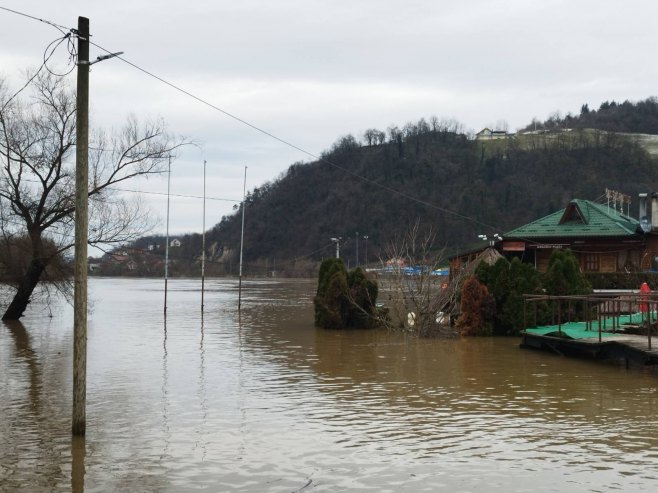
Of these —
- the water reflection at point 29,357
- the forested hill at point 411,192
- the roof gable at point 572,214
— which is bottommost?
the water reflection at point 29,357

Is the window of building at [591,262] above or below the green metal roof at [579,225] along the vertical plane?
below

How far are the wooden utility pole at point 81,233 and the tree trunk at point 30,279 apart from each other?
1012 inches

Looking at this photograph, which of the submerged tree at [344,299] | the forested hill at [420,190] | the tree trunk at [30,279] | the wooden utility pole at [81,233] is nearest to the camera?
the wooden utility pole at [81,233]

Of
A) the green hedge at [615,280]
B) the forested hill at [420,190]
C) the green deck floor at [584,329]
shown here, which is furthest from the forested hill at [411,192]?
the green deck floor at [584,329]

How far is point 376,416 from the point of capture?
13.4 m

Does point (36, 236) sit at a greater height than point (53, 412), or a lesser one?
greater

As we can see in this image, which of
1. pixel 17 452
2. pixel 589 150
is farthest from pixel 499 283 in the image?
pixel 589 150

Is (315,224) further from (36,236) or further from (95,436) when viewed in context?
(95,436)

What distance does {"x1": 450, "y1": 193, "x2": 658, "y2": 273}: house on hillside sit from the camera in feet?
149

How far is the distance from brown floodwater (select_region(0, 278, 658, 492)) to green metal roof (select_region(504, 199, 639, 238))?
2425cm

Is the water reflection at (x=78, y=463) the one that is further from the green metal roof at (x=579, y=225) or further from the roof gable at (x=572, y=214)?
the roof gable at (x=572, y=214)

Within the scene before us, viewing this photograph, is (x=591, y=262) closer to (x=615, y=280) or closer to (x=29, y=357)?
(x=615, y=280)

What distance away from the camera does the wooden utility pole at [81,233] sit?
11.2 meters

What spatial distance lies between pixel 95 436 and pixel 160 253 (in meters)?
159
